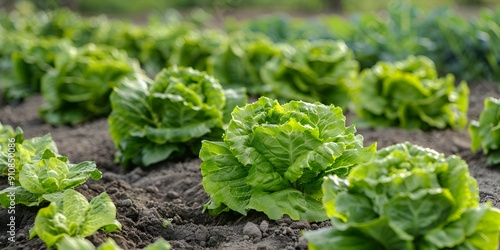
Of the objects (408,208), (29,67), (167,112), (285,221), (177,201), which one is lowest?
(29,67)

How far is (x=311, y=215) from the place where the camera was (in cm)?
291

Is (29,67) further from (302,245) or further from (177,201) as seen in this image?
(302,245)

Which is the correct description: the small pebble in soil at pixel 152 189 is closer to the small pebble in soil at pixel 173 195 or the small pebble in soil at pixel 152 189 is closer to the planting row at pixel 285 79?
the small pebble in soil at pixel 173 195

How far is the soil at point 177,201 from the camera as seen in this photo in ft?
9.47

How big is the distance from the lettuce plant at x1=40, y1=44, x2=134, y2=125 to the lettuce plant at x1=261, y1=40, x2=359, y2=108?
1.79 m

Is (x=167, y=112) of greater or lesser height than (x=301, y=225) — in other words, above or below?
above

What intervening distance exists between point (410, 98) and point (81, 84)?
3.79 metres

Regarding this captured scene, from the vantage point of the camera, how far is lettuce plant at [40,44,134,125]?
5801 millimetres

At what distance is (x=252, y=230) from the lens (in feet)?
9.61

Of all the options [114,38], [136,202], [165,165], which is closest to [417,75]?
[165,165]

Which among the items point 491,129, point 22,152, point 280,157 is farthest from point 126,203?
point 491,129

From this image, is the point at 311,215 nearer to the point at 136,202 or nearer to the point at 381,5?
the point at 136,202

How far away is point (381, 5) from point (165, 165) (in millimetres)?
17011

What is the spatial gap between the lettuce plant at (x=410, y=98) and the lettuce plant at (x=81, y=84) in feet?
9.32
